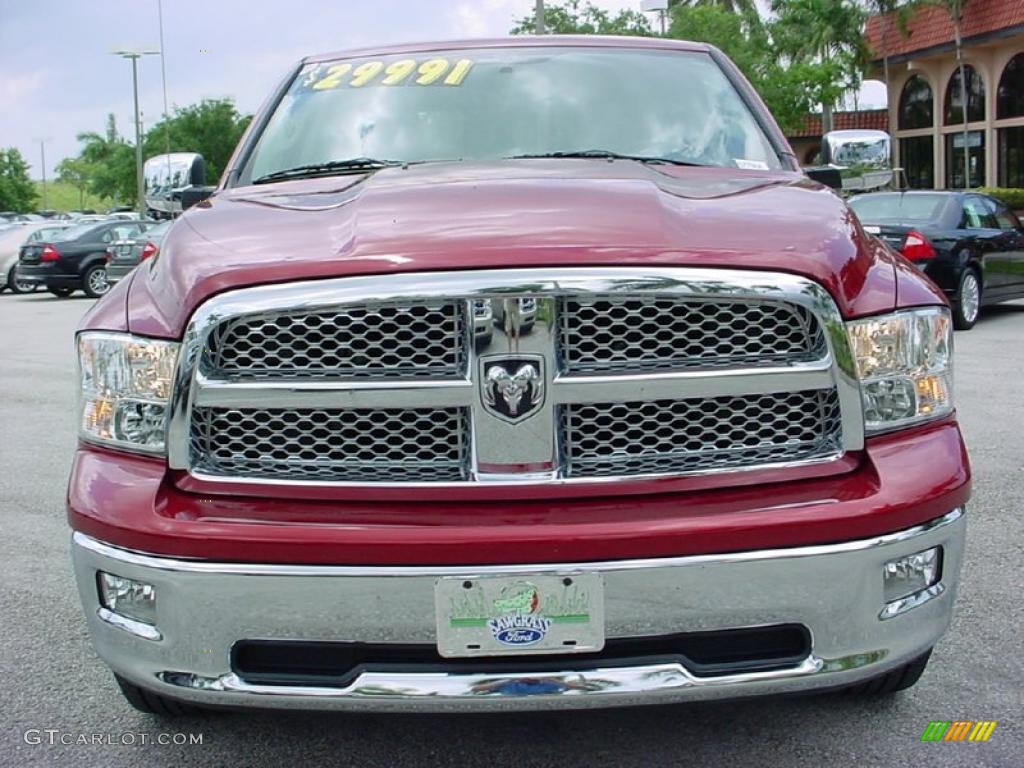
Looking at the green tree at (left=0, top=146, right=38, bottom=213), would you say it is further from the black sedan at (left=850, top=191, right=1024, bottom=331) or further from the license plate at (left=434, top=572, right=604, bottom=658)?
the license plate at (left=434, top=572, right=604, bottom=658)

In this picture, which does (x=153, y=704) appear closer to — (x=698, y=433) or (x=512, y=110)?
(x=698, y=433)

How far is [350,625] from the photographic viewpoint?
7.70 ft

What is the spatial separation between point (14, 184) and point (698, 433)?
9607 centimetres

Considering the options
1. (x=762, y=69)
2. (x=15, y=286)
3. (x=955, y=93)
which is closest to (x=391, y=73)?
(x=15, y=286)

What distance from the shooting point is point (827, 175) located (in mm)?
4176

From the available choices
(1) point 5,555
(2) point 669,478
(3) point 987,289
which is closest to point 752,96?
(2) point 669,478

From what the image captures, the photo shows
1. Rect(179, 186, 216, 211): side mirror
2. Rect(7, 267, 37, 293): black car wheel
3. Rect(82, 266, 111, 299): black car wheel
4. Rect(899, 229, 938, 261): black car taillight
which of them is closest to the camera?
Rect(179, 186, 216, 211): side mirror

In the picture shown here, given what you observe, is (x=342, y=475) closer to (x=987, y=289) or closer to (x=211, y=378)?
(x=211, y=378)

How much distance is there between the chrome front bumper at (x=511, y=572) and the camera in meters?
2.33

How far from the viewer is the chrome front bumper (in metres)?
2.33

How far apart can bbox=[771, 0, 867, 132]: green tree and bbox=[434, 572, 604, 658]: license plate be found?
36160mm

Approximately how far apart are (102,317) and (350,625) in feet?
3.12

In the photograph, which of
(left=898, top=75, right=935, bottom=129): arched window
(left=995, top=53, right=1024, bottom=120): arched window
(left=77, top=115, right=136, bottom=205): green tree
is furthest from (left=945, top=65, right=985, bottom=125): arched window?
(left=77, top=115, right=136, bottom=205): green tree

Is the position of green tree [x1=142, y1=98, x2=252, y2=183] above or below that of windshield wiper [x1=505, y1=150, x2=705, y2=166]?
above
